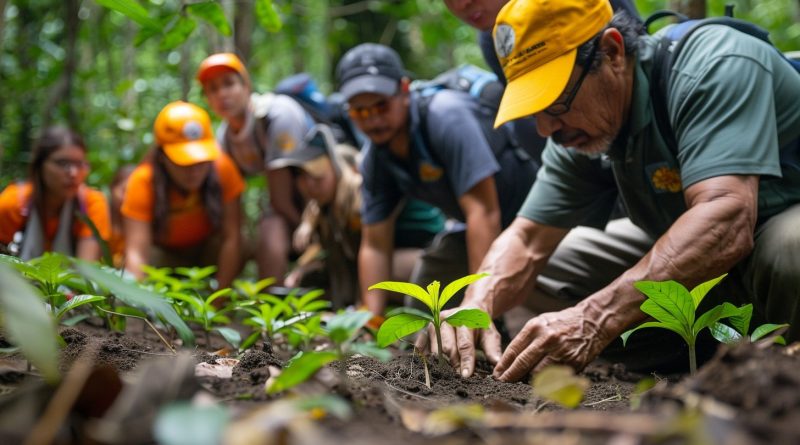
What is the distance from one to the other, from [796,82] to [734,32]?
26 centimetres

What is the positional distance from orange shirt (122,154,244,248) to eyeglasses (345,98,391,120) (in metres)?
1.29

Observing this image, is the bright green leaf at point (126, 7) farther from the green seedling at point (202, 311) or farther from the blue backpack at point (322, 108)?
the blue backpack at point (322, 108)

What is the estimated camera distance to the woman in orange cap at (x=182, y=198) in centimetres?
439

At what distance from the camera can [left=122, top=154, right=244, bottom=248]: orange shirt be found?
173 inches

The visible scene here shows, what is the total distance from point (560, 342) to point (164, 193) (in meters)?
3.19

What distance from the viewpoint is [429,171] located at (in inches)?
145

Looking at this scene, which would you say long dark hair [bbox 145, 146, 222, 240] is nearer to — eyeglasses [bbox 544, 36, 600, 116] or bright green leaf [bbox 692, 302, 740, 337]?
eyeglasses [bbox 544, 36, 600, 116]

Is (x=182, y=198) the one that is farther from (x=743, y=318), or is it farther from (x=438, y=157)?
(x=743, y=318)

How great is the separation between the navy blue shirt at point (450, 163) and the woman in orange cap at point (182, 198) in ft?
3.83

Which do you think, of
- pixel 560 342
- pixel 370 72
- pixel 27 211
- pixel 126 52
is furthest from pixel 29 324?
pixel 126 52

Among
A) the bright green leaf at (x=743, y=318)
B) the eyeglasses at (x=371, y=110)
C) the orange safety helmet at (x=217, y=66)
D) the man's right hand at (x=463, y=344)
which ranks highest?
the orange safety helmet at (x=217, y=66)

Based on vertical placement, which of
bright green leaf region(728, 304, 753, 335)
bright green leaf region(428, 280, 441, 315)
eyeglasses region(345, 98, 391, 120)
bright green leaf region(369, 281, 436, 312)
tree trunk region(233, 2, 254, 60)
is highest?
tree trunk region(233, 2, 254, 60)

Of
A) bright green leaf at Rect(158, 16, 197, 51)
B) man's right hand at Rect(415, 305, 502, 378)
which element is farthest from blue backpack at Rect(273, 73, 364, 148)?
man's right hand at Rect(415, 305, 502, 378)

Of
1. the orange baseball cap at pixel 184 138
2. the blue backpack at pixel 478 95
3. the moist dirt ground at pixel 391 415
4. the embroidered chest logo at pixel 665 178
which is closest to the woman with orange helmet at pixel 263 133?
the orange baseball cap at pixel 184 138
